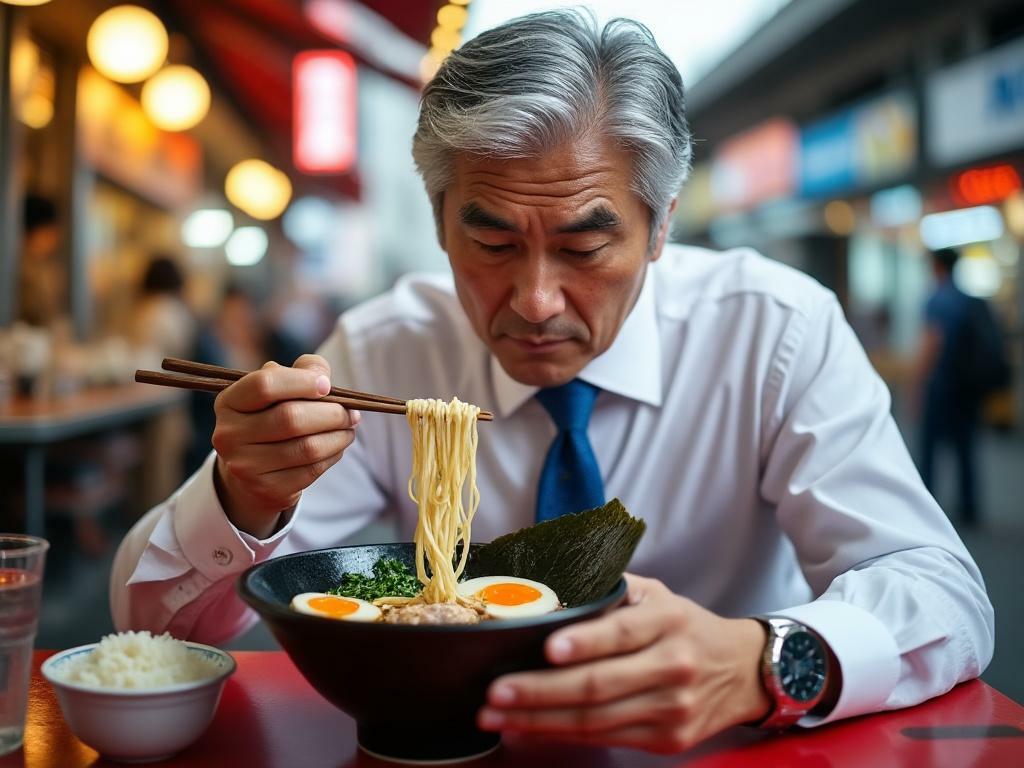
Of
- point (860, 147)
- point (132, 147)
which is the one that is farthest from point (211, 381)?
point (860, 147)

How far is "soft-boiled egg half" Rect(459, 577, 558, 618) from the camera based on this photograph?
1149 millimetres

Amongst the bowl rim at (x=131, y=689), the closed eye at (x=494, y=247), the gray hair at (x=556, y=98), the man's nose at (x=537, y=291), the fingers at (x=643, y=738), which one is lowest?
the fingers at (x=643, y=738)

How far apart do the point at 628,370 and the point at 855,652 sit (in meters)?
0.74

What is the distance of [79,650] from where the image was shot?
110 cm

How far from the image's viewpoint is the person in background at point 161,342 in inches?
255

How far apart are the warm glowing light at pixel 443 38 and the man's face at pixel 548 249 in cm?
683

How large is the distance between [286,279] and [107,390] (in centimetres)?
1150

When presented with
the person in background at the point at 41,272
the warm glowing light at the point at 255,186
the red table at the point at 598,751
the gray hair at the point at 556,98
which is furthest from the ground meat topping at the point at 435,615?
the warm glowing light at the point at 255,186

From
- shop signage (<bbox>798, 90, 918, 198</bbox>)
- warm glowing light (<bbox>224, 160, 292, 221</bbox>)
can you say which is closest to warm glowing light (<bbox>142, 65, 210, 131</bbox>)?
warm glowing light (<bbox>224, 160, 292, 221</bbox>)

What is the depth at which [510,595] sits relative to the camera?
1216mm

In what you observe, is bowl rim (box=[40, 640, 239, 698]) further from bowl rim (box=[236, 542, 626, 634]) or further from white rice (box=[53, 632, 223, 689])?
bowl rim (box=[236, 542, 626, 634])

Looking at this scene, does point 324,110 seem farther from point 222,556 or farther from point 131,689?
point 131,689

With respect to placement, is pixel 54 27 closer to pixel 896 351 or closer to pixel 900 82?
pixel 900 82

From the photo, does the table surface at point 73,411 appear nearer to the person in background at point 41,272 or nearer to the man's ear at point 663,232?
the person in background at point 41,272
